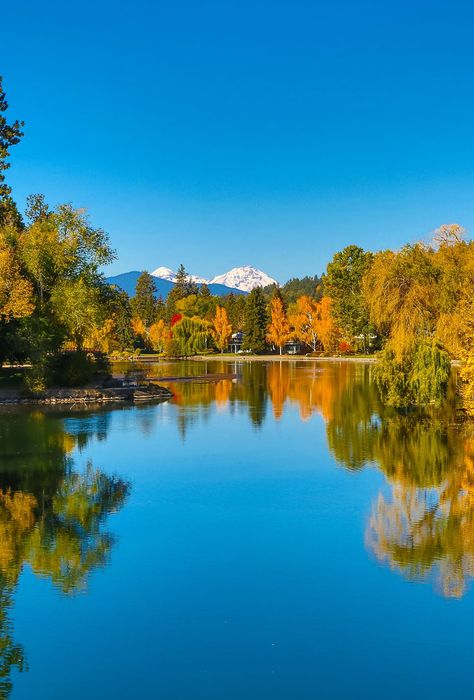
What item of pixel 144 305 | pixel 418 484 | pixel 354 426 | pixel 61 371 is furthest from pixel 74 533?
pixel 144 305

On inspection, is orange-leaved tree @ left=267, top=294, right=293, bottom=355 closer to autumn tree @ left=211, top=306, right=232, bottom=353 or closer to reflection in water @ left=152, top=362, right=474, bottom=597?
autumn tree @ left=211, top=306, right=232, bottom=353

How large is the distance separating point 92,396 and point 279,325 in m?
60.4

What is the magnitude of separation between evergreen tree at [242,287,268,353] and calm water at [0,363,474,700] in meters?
72.2

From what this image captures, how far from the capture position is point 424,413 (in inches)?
1272

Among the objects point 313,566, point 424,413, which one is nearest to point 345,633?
point 313,566

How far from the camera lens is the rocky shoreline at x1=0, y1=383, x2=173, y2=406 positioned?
128 feet

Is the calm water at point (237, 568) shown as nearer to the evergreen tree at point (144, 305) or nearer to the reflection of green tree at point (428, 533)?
the reflection of green tree at point (428, 533)

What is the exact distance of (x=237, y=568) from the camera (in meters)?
12.7

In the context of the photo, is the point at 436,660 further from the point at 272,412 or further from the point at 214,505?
the point at 272,412

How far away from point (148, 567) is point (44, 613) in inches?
95.1

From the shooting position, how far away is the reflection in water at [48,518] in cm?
1205

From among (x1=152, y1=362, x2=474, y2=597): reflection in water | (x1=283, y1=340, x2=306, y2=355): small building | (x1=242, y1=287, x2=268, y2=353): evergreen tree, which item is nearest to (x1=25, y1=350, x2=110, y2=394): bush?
(x1=152, y1=362, x2=474, y2=597): reflection in water

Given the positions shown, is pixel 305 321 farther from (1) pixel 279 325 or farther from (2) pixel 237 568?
(2) pixel 237 568

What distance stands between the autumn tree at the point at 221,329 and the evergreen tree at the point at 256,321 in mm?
4787
